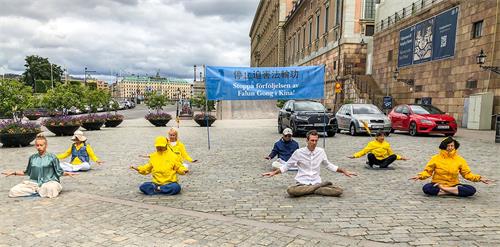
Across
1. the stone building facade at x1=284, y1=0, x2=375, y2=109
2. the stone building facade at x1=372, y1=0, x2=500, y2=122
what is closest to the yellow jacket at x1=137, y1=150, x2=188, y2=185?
the stone building facade at x1=372, y1=0, x2=500, y2=122

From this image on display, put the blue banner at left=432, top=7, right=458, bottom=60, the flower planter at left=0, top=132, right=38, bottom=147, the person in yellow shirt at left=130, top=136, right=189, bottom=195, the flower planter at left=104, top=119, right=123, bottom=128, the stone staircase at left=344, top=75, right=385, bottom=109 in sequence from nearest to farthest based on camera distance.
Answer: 1. the person in yellow shirt at left=130, top=136, right=189, bottom=195
2. the flower planter at left=0, top=132, right=38, bottom=147
3. the blue banner at left=432, top=7, right=458, bottom=60
4. the flower planter at left=104, top=119, right=123, bottom=128
5. the stone staircase at left=344, top=75, right=385, bottom=109

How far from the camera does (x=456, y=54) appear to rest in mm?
20578

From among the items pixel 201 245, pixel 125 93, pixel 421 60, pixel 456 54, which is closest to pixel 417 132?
pixel 456 54

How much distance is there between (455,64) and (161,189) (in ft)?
67.1

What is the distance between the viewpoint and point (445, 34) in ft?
70.8

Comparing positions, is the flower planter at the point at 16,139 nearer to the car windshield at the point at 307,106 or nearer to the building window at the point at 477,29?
the car windshield at the point at 307,106

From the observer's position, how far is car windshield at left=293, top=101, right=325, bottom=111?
1614 centimetres

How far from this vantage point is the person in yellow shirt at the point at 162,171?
5859 mm

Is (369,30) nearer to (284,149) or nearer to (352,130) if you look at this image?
(352,130)

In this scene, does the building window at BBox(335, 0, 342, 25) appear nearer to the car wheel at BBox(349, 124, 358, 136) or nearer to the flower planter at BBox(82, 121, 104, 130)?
the car wheel at BBox(349, 124, 358, 136)

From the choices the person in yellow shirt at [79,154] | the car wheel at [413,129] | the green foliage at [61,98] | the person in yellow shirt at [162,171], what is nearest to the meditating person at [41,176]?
the person in yellow shirt at [162,171]

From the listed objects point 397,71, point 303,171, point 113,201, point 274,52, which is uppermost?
point 274,52

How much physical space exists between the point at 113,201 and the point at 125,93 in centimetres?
16289

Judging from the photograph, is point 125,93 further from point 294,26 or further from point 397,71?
point 397,71
